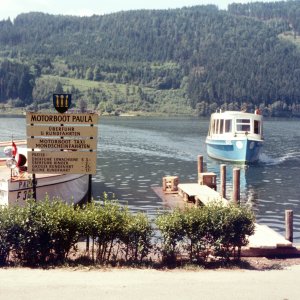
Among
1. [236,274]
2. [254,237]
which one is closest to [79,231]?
[236,274]

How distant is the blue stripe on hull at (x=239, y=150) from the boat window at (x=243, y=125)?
1.75 metres

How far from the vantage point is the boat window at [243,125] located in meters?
50.9

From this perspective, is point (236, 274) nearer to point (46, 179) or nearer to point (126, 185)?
point (46, 179)

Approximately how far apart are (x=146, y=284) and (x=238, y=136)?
3962 cm

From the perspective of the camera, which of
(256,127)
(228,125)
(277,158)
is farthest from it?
(277,158)

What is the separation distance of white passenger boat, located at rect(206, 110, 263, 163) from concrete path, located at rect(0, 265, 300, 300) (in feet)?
123

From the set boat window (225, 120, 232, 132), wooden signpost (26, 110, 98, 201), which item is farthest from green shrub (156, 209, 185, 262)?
boat window (225, 120, 232, 132)

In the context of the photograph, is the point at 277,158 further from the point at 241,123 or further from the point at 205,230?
the point at 205,230

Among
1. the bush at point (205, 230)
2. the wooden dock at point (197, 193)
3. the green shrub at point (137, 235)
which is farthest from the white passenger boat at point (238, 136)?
the green shrub at point (137, 235)

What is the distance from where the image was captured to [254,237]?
16.1m

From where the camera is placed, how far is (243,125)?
51.0 metres

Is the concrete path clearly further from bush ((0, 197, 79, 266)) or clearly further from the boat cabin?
the boat cabin

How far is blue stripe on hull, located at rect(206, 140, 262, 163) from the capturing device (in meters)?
49.3

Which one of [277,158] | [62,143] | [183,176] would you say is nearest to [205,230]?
[62,143]
